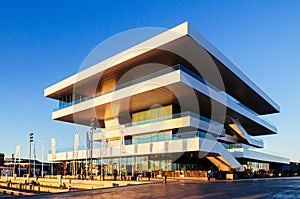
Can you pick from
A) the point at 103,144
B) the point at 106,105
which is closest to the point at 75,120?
the point at 103,144

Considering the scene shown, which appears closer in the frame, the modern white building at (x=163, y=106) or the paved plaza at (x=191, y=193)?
the paved plaza at (x=191, y=193)

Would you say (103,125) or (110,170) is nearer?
(110,170)

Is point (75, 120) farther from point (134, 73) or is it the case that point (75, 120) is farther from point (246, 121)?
point (246, 121)

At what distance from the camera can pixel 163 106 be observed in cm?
4056

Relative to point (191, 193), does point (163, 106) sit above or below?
above

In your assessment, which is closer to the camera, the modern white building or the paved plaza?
the paved plaza

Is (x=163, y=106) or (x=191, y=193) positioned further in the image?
(x=163, y=106)

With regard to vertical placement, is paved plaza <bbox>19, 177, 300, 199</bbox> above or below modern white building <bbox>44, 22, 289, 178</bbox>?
below

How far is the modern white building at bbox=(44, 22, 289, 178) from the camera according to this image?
108 feet

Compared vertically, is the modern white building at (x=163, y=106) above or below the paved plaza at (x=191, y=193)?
above

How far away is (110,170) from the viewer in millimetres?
45688

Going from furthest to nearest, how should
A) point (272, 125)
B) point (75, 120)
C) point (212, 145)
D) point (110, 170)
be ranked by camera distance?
point (272, 125) → point (75, 120) → point (110, 170) → point (212, 145)

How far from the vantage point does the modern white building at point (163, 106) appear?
32906 millimetres

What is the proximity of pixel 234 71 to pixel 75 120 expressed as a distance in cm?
2405
